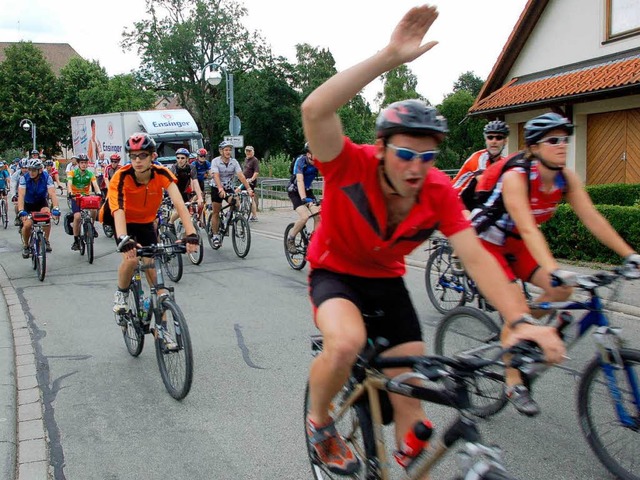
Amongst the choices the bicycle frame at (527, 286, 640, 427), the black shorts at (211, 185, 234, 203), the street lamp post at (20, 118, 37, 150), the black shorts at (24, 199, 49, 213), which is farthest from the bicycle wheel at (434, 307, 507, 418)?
the street lamp post at (20, 118, 37, 150)

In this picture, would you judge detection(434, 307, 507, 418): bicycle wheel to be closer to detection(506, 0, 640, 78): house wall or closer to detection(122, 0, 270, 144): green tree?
detection(506, 0, 640, 78): house wall

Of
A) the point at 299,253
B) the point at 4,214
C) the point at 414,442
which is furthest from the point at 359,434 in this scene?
the point at 4,214

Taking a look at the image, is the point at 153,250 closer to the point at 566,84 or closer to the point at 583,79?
the point at 583,79

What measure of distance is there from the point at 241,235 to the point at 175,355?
6.96 m

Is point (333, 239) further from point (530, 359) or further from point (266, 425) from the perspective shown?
point (266, 425)

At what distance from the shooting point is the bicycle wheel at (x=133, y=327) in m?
6.04

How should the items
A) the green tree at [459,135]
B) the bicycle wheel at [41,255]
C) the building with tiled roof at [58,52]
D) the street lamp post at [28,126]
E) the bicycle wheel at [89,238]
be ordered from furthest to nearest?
1. the building with tiled roof at [58,52]
2. the street lamp post at [28,126]
3. the green tree at [459,135]
4. the bicycle wheel at [89,238]
5. the bicycle wheel at [41,255]

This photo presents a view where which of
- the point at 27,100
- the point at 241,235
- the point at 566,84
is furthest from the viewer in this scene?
the point at 27,100

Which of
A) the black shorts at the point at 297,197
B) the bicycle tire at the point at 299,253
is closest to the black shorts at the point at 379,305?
the bicycle tire at the point at 299,253

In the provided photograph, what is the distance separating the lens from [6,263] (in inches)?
496

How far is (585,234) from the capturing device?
34.3 feet

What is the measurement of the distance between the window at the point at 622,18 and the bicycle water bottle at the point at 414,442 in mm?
15730

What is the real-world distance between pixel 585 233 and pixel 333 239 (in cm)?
847

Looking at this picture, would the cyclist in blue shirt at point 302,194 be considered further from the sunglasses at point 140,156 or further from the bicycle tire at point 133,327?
the sunglasses at point 140,156
